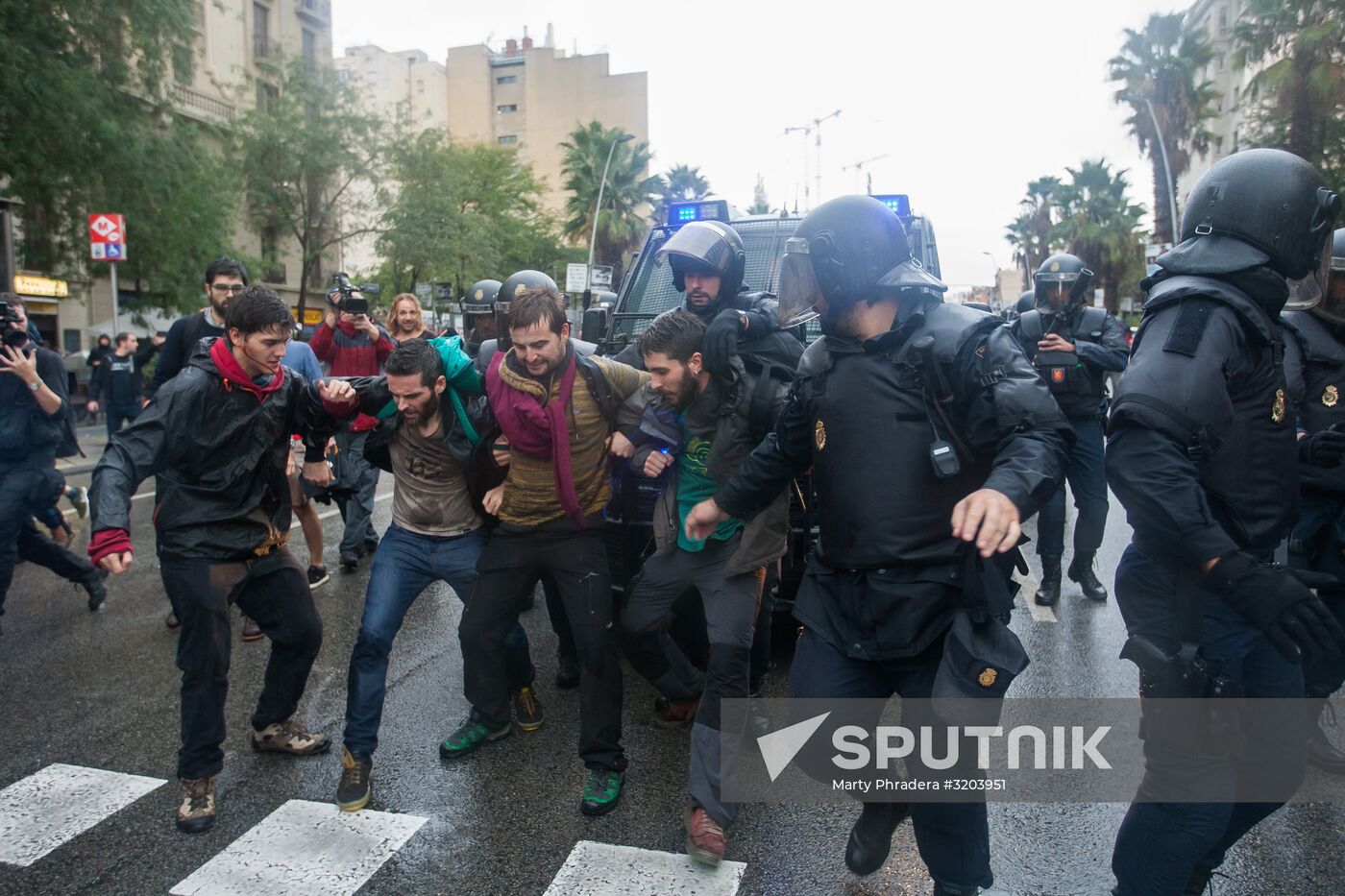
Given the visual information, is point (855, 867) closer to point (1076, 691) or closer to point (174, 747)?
point (1076, 691)

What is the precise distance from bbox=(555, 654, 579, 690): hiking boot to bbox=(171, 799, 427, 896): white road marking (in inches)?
57.3

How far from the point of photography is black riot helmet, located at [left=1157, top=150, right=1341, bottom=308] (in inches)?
103

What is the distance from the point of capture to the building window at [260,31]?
35719mm

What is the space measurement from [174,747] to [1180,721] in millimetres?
3896

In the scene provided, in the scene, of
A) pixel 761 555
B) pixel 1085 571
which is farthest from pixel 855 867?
pixel 1085 571

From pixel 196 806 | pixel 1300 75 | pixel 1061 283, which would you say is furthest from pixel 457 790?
pixel 1300 75

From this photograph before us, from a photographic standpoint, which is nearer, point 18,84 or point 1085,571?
point 1085,571

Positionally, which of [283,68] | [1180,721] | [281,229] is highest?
[283,68]

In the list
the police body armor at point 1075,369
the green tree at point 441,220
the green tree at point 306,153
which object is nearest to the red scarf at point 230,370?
the police body armor at point 1075,369

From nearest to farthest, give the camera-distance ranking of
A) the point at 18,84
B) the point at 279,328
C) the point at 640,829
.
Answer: the point at 640,829 → the point at 279,328 → the point at 18,84

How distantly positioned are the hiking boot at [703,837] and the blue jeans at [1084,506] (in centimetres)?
Result: 388

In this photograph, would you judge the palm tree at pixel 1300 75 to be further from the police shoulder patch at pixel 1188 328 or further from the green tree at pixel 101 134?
the green tree at pixel 101 134

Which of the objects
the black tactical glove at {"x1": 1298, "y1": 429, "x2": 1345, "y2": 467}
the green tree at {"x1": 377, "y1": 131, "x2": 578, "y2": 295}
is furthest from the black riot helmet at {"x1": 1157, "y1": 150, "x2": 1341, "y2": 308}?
the green tree at {"x1": 377, "y1": 131, "x2": 578, "y2": 295}

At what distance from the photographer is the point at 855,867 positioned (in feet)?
9.30
